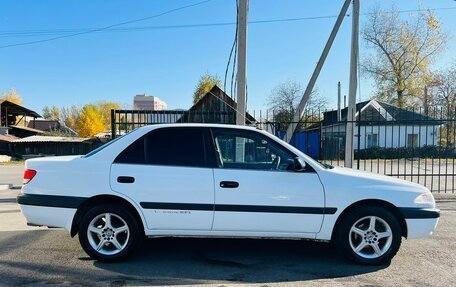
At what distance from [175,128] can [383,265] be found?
3163 mm

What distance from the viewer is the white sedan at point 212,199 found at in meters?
4.12

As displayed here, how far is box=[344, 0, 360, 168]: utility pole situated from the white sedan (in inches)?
202

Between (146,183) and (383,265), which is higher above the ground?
(146,183)

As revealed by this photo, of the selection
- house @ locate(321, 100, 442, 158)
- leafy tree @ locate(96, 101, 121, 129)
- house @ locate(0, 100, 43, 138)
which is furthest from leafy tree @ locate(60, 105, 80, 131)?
house @ locate(321, 100, 442, 158)

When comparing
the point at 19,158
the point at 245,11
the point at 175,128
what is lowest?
the point at 19,158

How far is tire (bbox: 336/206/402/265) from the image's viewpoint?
420 cm

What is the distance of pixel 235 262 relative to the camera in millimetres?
4297

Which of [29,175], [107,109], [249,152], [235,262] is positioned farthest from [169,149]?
[107,109]

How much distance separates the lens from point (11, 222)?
6309mm

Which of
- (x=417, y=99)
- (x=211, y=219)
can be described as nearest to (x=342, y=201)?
(x=211, y=219)

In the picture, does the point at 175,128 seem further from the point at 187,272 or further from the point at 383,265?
the point at 383,265

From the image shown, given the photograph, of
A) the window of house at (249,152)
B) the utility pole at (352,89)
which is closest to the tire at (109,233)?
the window of house at (249,152)

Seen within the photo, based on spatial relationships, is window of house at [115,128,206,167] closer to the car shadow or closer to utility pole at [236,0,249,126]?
the car shadow

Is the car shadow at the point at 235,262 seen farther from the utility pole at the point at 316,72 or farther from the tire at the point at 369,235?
the utility pole at the point at 316,72
